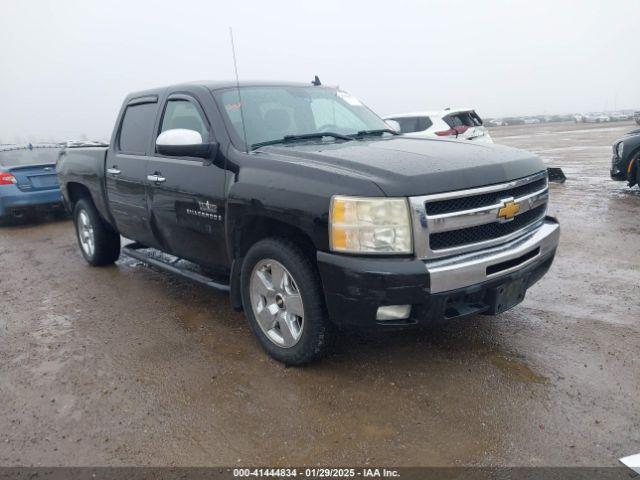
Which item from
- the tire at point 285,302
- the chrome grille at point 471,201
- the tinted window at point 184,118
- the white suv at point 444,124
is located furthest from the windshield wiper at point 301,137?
the white suv at point 444,124

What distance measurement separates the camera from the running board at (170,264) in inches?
149

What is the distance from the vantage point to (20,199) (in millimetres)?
8461

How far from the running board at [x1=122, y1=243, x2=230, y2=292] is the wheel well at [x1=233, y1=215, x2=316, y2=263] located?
0.39 metres

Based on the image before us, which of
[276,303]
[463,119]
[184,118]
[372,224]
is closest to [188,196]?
[184,118]

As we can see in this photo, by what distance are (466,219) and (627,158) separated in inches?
293

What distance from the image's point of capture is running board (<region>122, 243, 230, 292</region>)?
3.80m

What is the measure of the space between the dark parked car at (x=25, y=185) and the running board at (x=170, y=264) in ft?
13.4

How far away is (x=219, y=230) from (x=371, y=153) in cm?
123

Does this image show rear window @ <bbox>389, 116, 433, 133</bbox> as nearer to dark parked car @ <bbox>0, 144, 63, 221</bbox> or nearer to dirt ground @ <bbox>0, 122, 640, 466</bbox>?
dirt ground @ <bbox>0, 122, 640, 466</bbox>

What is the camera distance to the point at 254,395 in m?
2.98

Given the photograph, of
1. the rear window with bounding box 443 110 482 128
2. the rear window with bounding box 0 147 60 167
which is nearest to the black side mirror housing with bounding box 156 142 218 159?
the rear window with bounding box 0 147 60 167

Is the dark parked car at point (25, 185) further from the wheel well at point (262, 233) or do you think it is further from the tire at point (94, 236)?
the wheel well at point (262, 233)

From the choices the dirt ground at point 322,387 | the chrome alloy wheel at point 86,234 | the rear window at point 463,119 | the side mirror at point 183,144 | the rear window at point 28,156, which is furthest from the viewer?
the rear window at point 463,119

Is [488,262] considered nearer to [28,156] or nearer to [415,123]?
[415,123]
